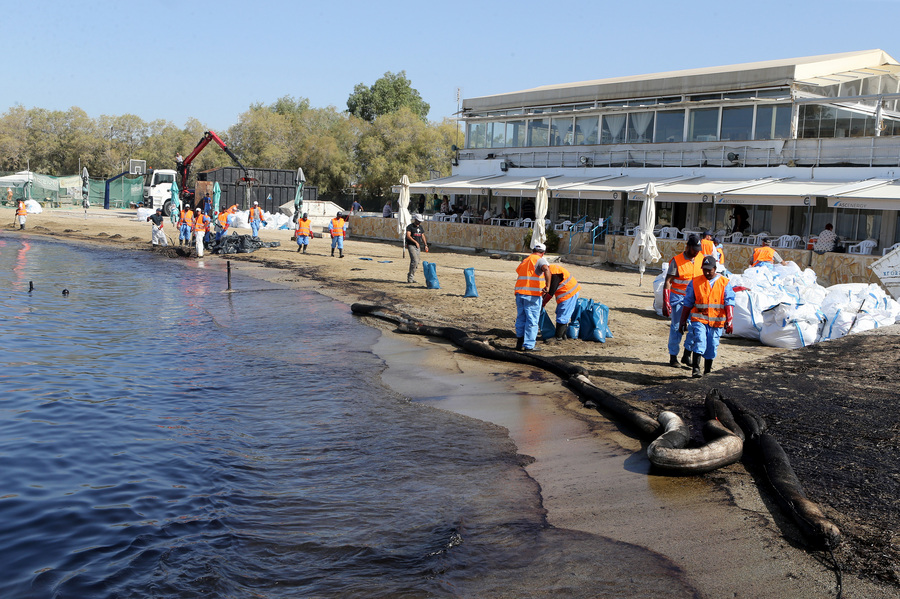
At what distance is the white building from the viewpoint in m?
23.7

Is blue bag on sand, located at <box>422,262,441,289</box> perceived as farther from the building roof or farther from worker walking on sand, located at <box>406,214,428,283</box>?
the building roof

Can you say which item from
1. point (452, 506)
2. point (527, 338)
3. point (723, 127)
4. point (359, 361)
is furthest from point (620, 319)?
point (723, 127)

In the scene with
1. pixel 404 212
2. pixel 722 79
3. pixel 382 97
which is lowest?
pixel 404 212

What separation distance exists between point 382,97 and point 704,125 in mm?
54169

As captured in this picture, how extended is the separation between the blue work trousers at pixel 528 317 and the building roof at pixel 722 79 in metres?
19.8

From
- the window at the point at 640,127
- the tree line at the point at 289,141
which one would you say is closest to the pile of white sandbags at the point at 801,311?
the window at the point at 640,127

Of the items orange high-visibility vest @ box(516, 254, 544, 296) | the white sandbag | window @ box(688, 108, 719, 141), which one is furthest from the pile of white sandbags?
window @ box(688, 108, 719, 141)

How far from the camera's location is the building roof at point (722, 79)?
26.7 meters

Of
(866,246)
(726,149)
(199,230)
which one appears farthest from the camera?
(726,149)

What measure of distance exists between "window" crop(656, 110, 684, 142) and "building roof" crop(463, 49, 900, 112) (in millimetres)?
794

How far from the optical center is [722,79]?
2822cm

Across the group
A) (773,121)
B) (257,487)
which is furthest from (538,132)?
(257,487)

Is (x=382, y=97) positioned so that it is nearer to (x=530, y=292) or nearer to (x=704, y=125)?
(x=704, y=125)

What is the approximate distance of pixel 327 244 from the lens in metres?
31.8
